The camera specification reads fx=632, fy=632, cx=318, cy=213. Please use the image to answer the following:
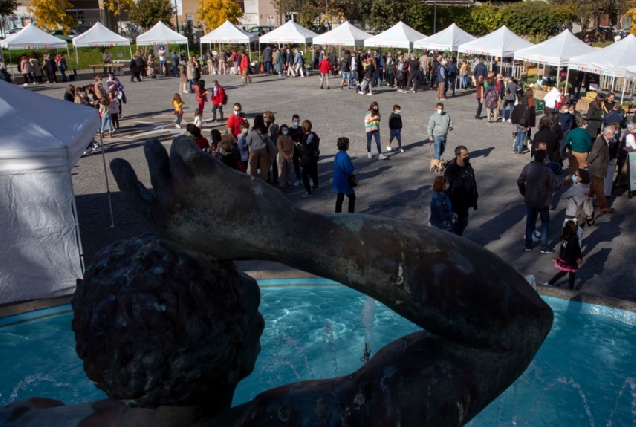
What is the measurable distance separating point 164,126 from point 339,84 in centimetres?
1150

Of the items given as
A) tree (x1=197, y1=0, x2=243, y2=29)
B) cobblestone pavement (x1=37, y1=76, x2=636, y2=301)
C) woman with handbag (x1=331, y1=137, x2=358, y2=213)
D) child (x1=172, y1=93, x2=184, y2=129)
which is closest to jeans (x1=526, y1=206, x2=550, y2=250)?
cobblestone pavement (x1=37, y1=76, x2=636, y2=301)

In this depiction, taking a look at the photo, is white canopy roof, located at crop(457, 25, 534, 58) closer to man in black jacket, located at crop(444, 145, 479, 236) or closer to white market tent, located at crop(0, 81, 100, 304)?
man in black jacket, located at crop(444, 145, 479, 236)

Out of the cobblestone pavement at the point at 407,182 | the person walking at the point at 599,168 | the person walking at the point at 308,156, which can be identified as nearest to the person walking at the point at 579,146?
the cobblestone pavement at the point at 407,182

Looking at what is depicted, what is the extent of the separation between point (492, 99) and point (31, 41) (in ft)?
70.3

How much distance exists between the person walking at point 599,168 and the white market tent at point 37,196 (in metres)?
8.29

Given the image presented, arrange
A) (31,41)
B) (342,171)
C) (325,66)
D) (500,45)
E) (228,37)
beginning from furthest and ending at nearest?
(228,37) → (31,41) → (325,66) → (500,45) → (342,171)

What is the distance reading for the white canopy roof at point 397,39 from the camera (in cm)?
2845

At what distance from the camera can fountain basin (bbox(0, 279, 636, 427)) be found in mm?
5355

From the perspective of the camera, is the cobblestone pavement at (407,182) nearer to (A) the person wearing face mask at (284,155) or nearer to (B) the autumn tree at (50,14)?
(A) the person wearing face mask at (284,155)

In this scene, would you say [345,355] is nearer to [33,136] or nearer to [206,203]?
[33,136]

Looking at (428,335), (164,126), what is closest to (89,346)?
(428,335)


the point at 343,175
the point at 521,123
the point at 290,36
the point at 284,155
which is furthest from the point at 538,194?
the point at 290,36

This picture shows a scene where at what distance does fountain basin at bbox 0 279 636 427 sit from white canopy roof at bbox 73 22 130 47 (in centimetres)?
2646

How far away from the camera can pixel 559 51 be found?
2141 cm
